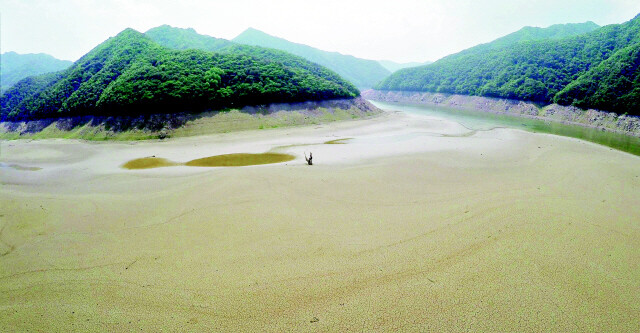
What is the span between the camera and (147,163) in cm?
2928

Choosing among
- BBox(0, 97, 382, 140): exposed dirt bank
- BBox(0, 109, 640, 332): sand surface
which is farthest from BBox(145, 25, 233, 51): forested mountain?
BBox(0, 109, 640, 332): sand surface

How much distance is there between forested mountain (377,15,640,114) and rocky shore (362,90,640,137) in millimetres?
1761

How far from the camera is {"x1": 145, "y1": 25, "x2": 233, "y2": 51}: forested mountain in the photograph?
127062 mm

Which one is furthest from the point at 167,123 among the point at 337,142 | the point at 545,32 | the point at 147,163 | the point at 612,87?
the point at 545,32

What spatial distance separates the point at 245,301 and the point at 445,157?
23.8 metres

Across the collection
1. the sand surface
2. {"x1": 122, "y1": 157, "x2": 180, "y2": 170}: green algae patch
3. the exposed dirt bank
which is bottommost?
the sand surface

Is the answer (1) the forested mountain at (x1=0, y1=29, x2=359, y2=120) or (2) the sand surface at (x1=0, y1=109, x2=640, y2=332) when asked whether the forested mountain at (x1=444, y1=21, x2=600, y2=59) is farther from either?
(2) the sand surface at (x1=0, y1=109, x2=640, y2=332)

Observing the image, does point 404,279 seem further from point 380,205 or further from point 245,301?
point 380,205

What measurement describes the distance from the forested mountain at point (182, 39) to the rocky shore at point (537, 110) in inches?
3765

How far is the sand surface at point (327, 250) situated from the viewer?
320 inches

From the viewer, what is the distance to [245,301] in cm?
856

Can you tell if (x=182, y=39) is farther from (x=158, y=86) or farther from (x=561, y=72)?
(x=561, y=72)

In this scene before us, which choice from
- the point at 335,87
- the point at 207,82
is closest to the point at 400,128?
the point at 335,87

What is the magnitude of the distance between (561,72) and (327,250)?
101912mm
